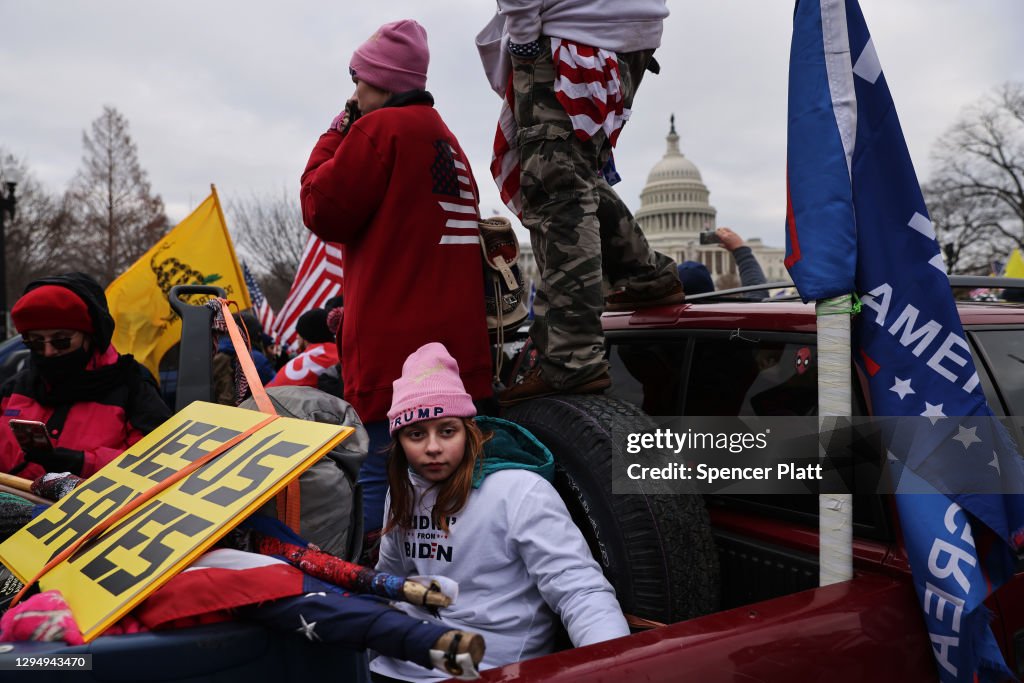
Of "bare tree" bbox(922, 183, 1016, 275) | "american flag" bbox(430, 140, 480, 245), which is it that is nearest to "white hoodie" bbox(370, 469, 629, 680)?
"american flag" bbox(430, 140, 480, 245)

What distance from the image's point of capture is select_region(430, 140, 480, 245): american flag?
9.00 ft

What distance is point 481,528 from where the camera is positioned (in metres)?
2.08

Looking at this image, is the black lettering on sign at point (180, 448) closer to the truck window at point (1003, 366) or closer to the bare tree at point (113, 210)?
the truck window at point (1003, 366)

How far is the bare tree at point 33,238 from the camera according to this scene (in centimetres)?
2919

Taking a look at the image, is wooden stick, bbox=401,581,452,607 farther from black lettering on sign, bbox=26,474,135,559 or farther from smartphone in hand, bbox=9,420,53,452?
smartphone in hand, bbox=9,420,53,452

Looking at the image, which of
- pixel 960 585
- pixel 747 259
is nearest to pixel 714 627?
pixel 960 585

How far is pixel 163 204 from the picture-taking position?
115ft

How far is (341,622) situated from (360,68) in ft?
6.85

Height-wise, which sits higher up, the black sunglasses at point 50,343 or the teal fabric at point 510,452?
the black sunglasses at point 50,343

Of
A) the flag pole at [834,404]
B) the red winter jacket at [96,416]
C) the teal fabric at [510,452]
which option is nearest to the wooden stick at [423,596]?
the teal fabric at [510,452]

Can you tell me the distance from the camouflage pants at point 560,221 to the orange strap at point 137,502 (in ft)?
3.58

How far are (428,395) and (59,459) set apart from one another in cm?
144

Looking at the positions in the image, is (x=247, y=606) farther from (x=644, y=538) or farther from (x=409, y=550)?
(x=644, y=538)

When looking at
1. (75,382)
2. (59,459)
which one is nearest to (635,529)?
(59,459)
